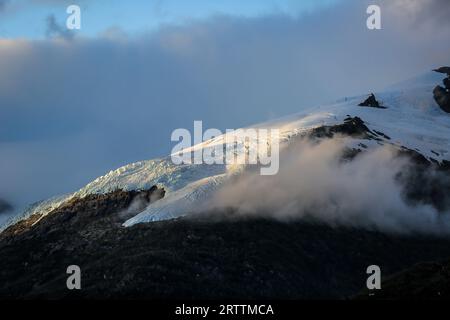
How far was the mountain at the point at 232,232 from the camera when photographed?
129 m

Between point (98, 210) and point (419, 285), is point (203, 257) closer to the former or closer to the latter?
point (98, 210)

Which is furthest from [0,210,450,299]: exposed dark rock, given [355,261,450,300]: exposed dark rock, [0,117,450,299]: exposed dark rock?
[355,261,450,300]: exposed dark rock

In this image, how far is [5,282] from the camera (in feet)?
474

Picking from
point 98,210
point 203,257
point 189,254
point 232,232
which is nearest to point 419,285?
point 203,257

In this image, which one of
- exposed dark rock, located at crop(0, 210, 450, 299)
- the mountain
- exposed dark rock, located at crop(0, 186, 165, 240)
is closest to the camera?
exposed dark rock, located at crop(0, 210, 450, 299)

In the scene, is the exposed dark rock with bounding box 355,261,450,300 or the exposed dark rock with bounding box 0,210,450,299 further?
the exposed dark rock with bounding box 0,210,450,299

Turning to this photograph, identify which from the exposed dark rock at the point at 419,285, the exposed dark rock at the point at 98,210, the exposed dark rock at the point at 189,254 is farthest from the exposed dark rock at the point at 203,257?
the exposed dark rock at the point at 419,285

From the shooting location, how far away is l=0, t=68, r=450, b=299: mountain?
422ft

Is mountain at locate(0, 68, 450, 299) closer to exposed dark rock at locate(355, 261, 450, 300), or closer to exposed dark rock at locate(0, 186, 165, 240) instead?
exposed dark rock at locate(0, 186, 165, 240)
